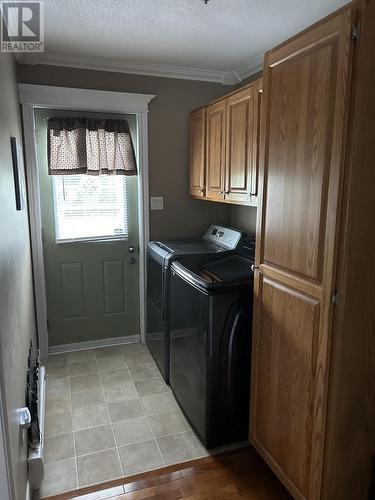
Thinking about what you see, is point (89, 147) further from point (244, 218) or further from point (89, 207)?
point (244, 218)

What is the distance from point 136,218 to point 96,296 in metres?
0.81

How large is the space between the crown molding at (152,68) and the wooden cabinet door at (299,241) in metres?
1.56

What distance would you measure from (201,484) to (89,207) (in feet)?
7.49

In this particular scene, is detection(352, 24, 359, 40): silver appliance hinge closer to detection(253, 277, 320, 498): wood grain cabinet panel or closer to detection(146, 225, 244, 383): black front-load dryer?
detection(253, 277, 320, 498): wood grain cabinet panel

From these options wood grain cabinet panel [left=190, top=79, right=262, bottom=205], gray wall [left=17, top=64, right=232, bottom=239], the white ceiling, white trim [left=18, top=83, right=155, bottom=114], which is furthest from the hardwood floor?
white trim [left=18, top=83, right=155, bottom=114]

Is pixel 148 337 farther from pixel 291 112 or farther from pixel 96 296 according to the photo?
pixel 291 112

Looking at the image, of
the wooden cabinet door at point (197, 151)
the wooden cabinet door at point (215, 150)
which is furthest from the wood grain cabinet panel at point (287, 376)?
the wooden cabinet door at point (197, 151)

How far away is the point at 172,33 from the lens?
2.38 metres

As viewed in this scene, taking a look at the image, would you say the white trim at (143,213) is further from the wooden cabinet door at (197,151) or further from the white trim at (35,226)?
the white trim at (35,226)

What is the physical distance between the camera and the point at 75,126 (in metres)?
3.03

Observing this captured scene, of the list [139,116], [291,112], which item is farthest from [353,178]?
[139,116]

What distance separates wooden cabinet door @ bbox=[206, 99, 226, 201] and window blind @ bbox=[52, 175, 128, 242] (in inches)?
33.5

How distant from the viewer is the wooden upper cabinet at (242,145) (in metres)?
2.24

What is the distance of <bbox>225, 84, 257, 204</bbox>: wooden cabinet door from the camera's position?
7.47 ft
